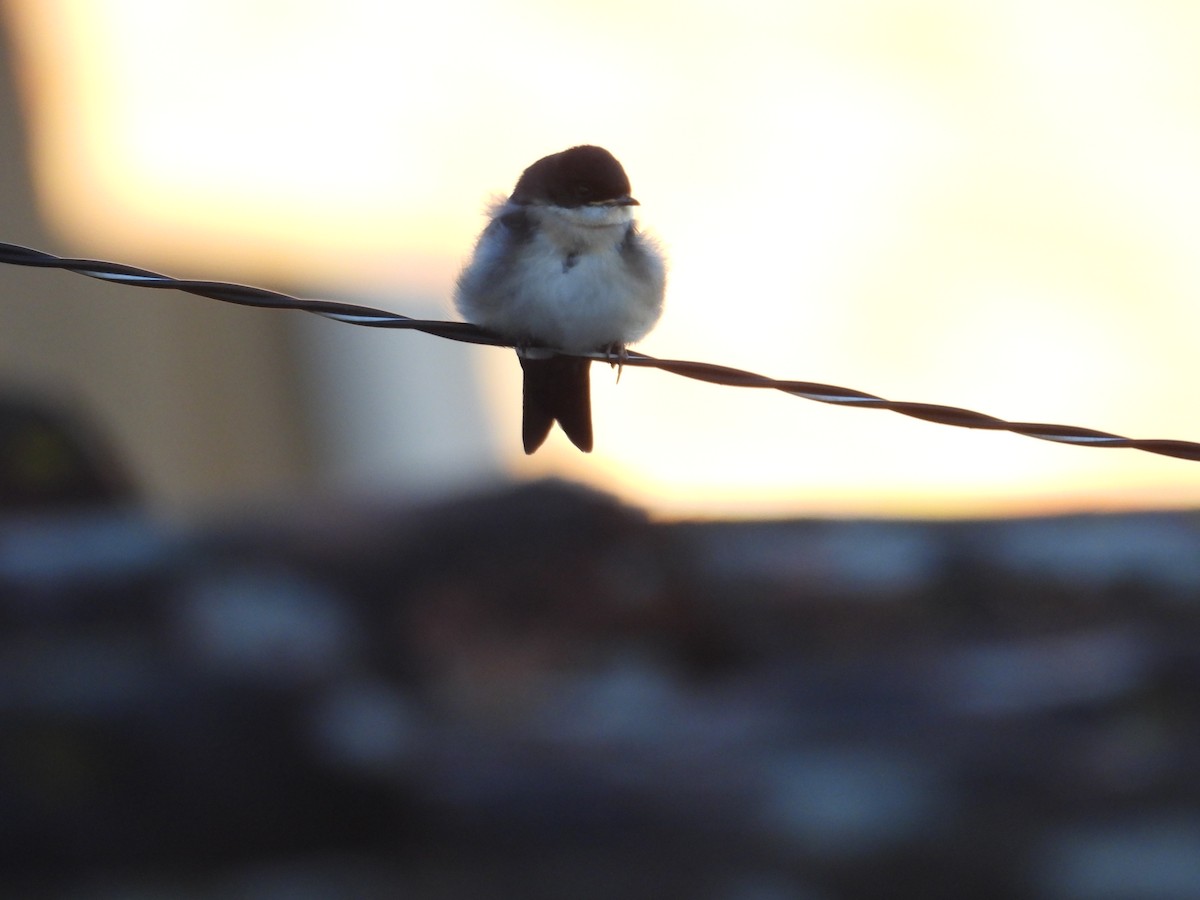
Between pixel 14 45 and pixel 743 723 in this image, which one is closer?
pixel 743 723

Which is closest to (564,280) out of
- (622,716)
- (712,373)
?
(712,373)

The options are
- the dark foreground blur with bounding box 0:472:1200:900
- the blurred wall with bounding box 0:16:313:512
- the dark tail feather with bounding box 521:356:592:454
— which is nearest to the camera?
the dark tail feather with bounding box 521:356:592:454

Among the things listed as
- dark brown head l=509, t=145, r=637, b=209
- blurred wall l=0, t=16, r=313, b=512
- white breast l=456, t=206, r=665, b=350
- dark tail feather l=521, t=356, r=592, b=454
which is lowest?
blurred wall l=0, t=16, r=313, b=512

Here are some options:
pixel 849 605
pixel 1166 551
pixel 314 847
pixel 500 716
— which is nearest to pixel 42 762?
pixel 314 847

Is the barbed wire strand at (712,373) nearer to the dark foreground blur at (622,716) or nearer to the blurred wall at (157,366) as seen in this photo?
the dark foreground blur at (622,716)

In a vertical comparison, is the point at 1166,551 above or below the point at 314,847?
above

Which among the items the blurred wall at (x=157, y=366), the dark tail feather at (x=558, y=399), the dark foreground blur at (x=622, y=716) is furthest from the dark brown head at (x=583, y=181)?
the blurred wall at (x=157, y=366)

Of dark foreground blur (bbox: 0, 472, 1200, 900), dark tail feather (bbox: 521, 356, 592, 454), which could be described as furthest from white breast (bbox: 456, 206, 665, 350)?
dark foreground blur (bbox: 0, 472, 1200, 900)

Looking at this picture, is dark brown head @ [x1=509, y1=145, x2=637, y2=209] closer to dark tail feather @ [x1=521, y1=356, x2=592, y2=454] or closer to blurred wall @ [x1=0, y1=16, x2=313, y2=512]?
dark tail feather @ [x1=521, y1=356, x2=592, y2=454]

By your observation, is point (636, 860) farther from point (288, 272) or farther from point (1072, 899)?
point (288, 272)
